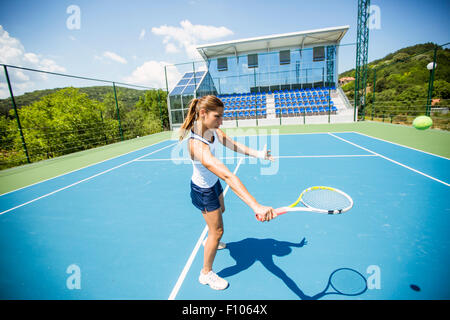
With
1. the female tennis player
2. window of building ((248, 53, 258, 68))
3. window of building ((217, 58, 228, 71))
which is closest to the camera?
the female tennis player

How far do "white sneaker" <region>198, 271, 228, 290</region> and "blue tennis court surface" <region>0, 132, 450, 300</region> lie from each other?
2.3 inches

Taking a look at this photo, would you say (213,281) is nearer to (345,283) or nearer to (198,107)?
(345,283)

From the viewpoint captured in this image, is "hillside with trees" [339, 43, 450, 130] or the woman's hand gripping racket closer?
the woman's hand gripping racket

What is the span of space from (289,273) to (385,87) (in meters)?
62.1

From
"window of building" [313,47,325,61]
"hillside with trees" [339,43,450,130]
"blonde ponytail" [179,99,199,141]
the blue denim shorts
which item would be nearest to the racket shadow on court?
the blue denim shorts

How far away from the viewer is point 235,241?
3.05 metres

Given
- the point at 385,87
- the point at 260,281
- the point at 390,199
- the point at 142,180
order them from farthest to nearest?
1. the point at 385,87
2. the point at 142,180
3. the point at 390,199
4. the point at 260,281

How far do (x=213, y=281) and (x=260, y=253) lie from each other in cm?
76

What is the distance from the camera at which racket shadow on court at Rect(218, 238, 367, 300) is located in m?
2.12

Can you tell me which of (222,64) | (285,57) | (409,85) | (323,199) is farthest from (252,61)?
(409,85)

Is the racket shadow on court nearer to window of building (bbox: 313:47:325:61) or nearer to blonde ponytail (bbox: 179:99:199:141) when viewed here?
blonde ponytail (bbox: 179:99:199:141)
